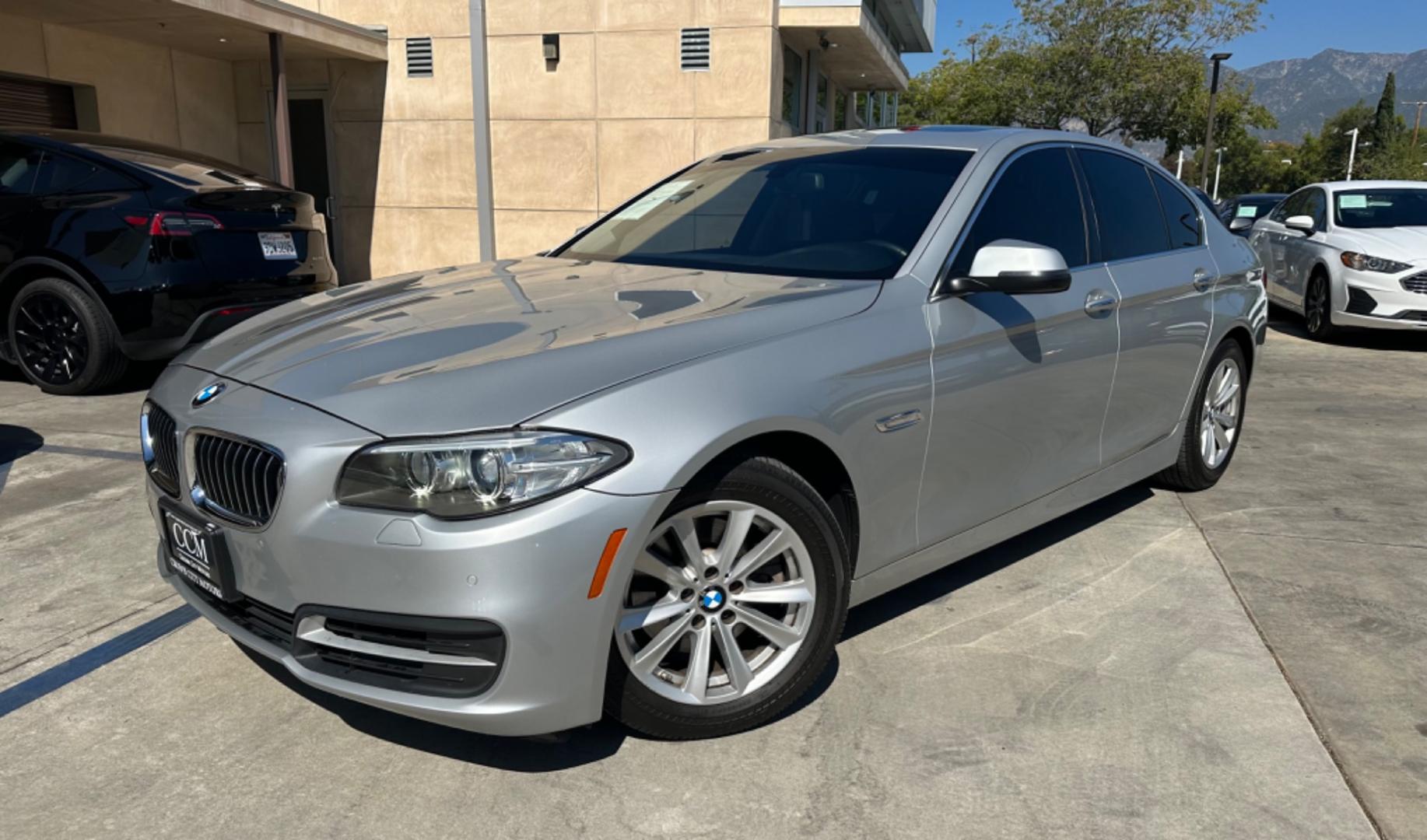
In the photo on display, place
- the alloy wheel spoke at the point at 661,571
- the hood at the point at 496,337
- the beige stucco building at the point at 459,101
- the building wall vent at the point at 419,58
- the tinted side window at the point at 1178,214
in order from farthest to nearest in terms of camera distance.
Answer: the building wall vent at the point at 419,58 < the beige stucco building at the point at 459,101 < the tinted side window at the point at 1178,214 < the alloy wheel spoke at the point at 661,571 < the hood at the point at 496,337

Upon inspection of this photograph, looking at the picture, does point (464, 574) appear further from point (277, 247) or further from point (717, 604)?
point (277, 247)

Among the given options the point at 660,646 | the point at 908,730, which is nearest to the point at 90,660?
the point at 660,646

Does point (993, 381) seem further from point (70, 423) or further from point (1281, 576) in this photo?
point (70, 423)

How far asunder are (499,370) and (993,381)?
5.21 feet

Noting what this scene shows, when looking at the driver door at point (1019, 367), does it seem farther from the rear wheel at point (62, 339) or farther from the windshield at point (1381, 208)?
the windshield at point (1381, 208)

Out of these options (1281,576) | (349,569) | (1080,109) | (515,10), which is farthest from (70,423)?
(1080,109)

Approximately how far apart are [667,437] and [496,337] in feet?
2.07

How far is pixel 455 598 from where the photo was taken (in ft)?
7.41

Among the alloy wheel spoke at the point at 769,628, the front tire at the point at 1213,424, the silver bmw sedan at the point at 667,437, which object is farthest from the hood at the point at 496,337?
the front tire at the point at 1213,424

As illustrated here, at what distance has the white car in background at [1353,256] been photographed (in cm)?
980

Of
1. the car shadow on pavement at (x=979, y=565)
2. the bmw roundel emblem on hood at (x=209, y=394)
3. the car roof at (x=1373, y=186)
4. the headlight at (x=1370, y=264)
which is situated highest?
the car roof at (x=1373, y=186)

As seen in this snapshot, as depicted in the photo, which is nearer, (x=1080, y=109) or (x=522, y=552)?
(x=522, y=552)

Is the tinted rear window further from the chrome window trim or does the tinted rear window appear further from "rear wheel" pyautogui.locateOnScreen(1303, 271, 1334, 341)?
"rear wheel" pyautogui.locateOnScreen(1303, 271, 1334, 341)

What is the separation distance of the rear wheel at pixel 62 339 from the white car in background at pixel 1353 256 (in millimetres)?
10422
